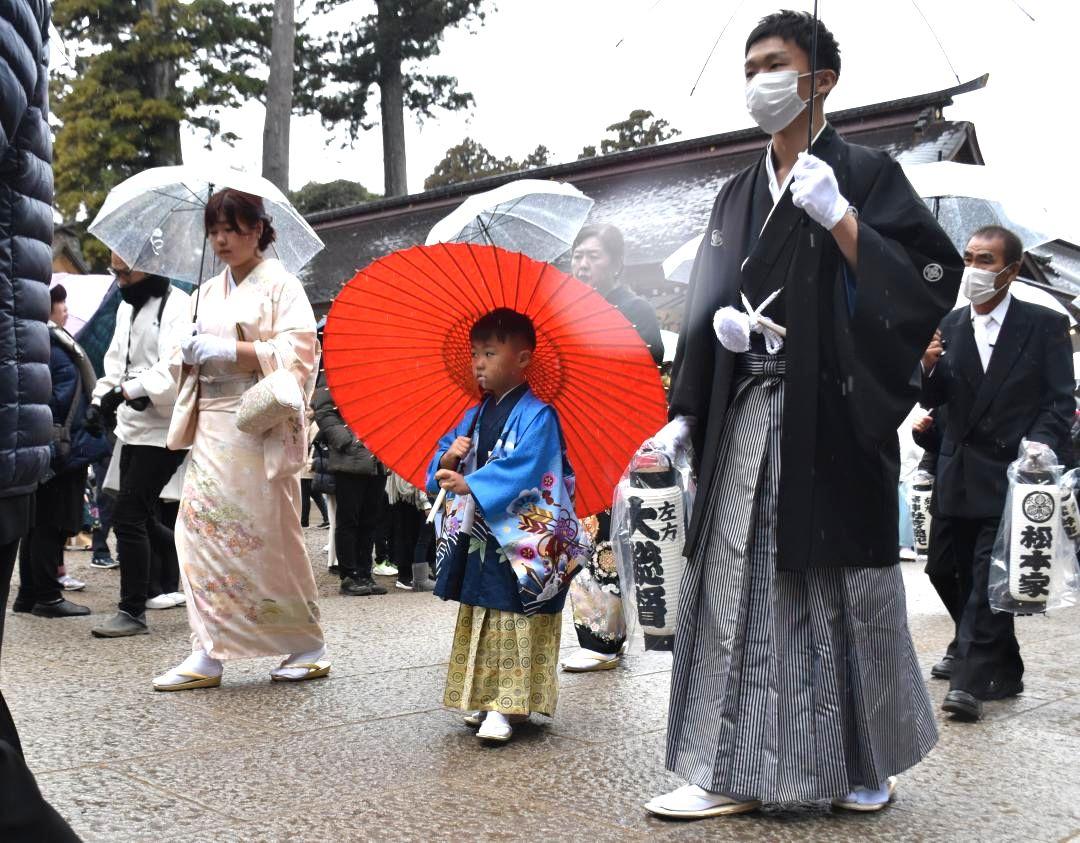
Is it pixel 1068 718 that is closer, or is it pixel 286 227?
pixel 1068 718

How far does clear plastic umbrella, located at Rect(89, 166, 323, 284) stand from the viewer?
5.46 metres

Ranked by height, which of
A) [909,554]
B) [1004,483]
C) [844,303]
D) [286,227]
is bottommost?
[909,554]

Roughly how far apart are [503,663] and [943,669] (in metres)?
2.34

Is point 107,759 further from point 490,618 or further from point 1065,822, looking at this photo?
point 1065,822

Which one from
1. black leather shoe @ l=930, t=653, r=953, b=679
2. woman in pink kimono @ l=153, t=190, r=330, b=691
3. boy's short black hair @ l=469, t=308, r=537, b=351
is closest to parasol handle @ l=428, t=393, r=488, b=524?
boy's short black hair @ l=469, t=308, r=537, b=351

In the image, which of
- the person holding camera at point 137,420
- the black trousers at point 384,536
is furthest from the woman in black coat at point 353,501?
the person holding camera at point 137,420

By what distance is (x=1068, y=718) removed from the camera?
14.5 feet

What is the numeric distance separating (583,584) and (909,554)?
275 inches

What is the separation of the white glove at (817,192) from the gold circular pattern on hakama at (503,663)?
1.73m

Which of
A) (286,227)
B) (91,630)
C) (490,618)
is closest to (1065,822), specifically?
(490,618)

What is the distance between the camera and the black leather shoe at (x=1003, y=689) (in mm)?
4617

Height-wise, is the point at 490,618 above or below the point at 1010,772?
above

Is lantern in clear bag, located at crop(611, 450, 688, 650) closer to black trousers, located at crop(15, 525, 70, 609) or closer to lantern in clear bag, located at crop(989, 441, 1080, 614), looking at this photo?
lantern in clear bag, located at crop(989, 441, 1080, 614)

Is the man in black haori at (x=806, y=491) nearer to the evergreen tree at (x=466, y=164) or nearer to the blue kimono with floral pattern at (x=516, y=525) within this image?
the blue kimono with floral pattern at (x=516, y=525)
